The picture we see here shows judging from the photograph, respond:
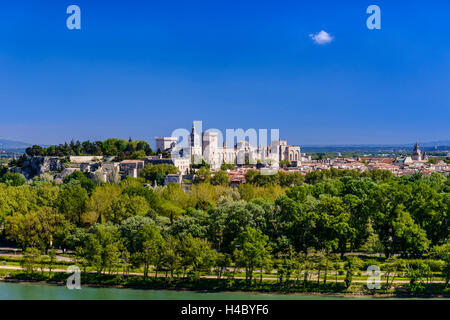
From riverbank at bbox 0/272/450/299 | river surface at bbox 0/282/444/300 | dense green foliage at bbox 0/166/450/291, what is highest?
dense green foliage at bbox 0/166/450/291

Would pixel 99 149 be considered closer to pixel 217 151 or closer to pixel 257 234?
pixel 217 151

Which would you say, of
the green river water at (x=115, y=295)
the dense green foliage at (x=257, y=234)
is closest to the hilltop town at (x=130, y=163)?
the dense green foliage at (x=257, y=234)

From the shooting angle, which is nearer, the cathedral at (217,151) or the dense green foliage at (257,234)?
the dense green foliage at (257,234)

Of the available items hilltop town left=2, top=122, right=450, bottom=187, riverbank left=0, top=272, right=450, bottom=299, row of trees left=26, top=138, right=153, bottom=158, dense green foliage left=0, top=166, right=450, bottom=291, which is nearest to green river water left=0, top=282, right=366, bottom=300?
riverbank left=0, top=272, right=450, bottom=299

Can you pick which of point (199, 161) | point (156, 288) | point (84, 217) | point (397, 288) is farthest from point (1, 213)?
point (199, 161)

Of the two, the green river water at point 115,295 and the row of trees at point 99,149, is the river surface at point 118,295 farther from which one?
the row of trees at point 99,149

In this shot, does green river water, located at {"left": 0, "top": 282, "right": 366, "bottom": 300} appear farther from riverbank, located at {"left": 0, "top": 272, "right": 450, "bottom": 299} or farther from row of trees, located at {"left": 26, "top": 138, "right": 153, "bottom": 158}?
row of trees, located at {"left": 26, "top": 138, "right": 153, "bottom": 158}
